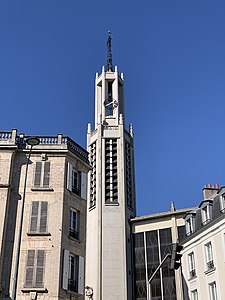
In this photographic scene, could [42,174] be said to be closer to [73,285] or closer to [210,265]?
[73,285]

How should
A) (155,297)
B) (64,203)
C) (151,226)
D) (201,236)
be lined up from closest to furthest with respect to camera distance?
(64,203), (201,236), (155,297), (151,226)

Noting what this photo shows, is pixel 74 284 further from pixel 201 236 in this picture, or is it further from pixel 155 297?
pixel 155 297

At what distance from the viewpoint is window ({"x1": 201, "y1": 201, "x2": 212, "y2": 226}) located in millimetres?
30547

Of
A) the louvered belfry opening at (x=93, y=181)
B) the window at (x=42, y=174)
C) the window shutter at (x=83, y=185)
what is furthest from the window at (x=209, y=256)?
the louvered belfry opening at (x=93, y=181)

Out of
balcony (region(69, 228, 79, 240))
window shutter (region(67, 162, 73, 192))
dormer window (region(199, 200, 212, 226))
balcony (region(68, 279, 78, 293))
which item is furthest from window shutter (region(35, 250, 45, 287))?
dormer window (region(199, 200, 212, 226))

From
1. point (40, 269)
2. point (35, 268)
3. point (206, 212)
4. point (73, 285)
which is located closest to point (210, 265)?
point (206, 212)

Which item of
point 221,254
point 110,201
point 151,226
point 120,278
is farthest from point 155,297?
point 221,254

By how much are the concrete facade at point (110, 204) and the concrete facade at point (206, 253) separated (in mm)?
10864

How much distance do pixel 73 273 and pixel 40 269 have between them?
210 centimetres

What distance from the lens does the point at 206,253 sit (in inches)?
1165

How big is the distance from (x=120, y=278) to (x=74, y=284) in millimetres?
20433

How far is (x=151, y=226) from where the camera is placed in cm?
4391

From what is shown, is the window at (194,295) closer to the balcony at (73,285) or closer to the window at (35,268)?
the balcony at (73,285)

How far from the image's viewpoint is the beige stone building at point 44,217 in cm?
2083
